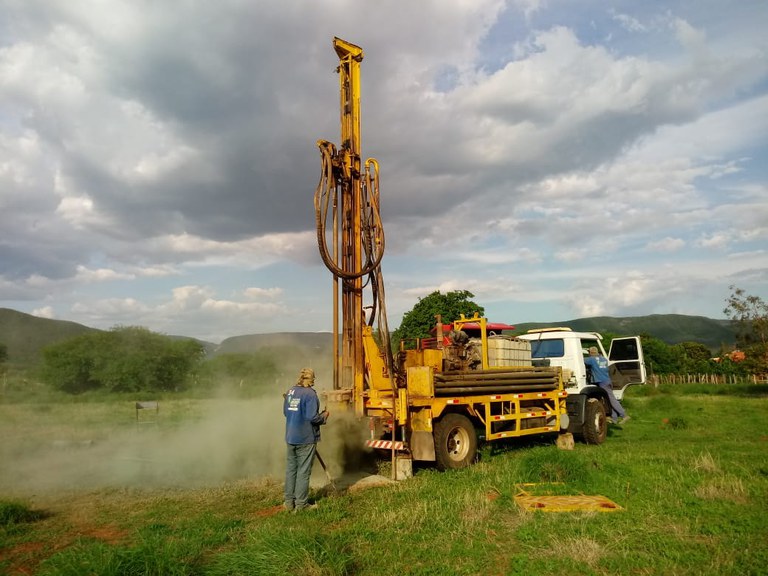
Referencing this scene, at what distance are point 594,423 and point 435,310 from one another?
29.0 meters

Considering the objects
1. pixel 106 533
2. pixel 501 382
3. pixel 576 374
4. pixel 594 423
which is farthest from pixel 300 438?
pixel 594 423

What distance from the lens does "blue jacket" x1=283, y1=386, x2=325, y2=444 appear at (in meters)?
7.27

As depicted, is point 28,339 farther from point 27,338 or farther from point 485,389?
point 485,389

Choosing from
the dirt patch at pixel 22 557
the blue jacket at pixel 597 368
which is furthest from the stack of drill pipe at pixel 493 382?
the dirt patch at pixel 22 557

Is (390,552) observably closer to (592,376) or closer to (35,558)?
(35,558)

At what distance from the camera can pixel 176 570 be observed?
4398 millimetres

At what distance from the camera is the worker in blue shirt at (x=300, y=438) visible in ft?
23.2

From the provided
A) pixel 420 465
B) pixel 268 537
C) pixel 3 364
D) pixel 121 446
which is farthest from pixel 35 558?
pixel 3 364

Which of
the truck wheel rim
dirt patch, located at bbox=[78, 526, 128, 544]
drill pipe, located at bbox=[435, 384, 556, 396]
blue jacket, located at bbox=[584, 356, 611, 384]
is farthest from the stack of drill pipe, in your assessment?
dirt patch, located at bbox=[78, 526, 128, 544]

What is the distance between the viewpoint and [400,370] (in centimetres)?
1056

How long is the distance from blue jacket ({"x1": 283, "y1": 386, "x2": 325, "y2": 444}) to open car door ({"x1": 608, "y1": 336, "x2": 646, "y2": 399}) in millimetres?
10592

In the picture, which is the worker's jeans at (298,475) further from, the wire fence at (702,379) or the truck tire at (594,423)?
the wire fence at (702,379)

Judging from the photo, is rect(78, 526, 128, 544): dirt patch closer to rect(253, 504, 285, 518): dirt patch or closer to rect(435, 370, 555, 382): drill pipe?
rect(253, 504, 285, 518): dirt patch

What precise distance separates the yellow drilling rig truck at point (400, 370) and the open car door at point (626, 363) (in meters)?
4.21
